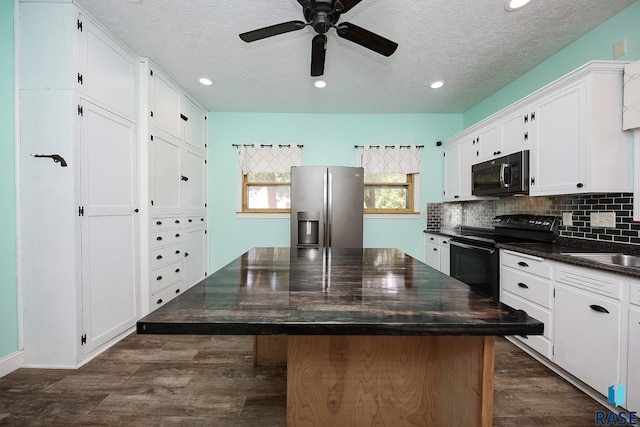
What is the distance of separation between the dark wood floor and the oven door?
1.96 feet

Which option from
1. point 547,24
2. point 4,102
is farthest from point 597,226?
point 4,102

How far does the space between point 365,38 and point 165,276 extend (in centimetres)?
295

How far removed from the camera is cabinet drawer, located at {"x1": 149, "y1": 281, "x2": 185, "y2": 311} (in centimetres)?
276

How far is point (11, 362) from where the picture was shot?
6.20 ft

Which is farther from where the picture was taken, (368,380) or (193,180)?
(193,180)

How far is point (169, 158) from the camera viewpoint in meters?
3.06

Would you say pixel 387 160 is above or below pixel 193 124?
below

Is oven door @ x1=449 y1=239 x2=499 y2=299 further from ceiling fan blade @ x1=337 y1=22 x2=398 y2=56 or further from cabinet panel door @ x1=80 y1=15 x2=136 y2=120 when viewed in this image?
cabinet panel door @ x1=80 y1=15 x2=136 y2=120

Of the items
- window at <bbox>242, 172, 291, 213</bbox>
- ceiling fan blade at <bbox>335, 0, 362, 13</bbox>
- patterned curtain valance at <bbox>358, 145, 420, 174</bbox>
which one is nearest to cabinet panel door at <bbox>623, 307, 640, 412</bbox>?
ceiling fan blade at <bbox>335, 0, 362, 13</bbox>

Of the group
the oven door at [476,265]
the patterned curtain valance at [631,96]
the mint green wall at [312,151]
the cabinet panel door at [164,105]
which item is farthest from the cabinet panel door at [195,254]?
the patterned curtain valance at [631,96]

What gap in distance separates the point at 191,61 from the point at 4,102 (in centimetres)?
142

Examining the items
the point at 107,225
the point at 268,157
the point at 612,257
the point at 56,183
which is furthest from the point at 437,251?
the point at 56,183

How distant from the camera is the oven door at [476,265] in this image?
2455 millimetres

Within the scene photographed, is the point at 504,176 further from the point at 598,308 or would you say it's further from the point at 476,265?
the point at 598,308
